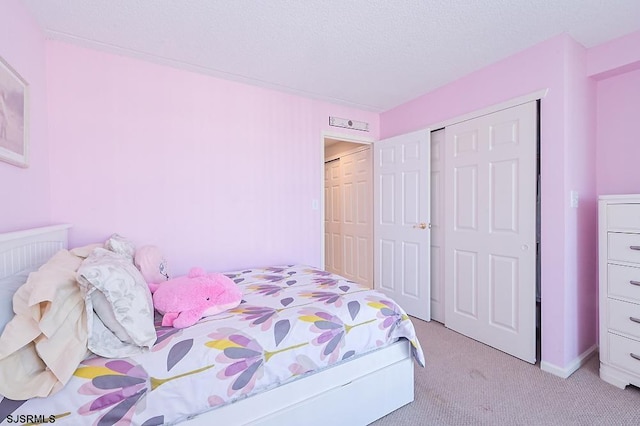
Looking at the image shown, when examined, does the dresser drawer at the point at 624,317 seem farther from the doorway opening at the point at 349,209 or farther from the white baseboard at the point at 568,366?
the doorway opening at the point at 349,209

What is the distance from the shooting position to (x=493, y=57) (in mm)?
2230

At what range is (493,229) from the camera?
232 cm

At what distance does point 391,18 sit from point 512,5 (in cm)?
70

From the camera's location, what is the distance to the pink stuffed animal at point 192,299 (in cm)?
135

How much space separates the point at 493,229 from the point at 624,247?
742mm

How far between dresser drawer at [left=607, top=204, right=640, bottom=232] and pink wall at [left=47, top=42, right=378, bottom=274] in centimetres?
235

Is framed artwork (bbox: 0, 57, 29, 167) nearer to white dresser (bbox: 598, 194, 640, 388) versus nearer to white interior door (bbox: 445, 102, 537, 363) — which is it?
white interior door (bbox: 445, 102, 537, 363)

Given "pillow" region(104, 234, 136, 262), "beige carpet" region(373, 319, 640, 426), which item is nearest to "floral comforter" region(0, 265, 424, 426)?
"beige carpet" region(373, 319, 640, 426)

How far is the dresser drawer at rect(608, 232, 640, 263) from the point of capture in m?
1.72

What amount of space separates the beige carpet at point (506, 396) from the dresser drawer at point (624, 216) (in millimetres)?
1031

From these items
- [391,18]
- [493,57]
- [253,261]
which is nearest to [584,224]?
[493,57]

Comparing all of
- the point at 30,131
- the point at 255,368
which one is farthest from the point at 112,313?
the point at 30,131

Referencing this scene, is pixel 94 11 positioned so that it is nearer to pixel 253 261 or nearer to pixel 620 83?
pixel 253 261

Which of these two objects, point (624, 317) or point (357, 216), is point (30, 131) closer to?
point (357, 216)
